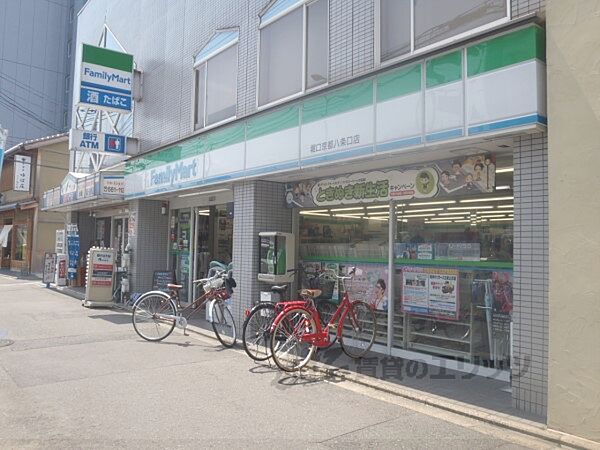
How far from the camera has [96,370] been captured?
6.87 meters

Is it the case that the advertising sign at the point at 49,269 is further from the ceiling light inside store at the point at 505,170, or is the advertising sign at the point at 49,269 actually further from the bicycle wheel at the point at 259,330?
the ceiling light inside store at the point at 505,170

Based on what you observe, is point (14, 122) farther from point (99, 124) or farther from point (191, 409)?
point (191, 409)

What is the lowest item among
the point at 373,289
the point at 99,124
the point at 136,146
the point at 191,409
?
the point at 191,409

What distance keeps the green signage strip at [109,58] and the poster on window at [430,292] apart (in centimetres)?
980

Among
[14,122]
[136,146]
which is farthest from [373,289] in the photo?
[14,122]

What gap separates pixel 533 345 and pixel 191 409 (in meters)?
3.56

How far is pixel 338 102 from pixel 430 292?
303cm

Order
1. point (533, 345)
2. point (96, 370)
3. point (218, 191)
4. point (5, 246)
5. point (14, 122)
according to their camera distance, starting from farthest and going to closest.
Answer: point (14, 122), point (5, 246), point (218, 191), point (96, 370), point (533, 345)

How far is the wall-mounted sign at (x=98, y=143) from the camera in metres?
13.4

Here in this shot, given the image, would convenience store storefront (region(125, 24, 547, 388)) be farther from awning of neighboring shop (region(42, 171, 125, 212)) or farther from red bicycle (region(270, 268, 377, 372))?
awning of neighboring shop (region(42, 171, 125, 212))

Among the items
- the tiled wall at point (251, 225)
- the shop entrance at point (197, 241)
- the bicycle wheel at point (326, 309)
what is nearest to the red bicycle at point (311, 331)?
the bicycle wheel at point (326, 309)

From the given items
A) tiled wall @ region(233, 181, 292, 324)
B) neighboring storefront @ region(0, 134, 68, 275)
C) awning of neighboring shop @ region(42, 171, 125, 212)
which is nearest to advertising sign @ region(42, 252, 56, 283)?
awning of neighboring shop @ region(42, 171, 125, 212)

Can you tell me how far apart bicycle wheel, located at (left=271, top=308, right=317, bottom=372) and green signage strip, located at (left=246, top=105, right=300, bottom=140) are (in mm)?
2938

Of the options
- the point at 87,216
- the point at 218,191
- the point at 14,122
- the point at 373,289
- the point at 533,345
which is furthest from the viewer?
the point at 14,122
